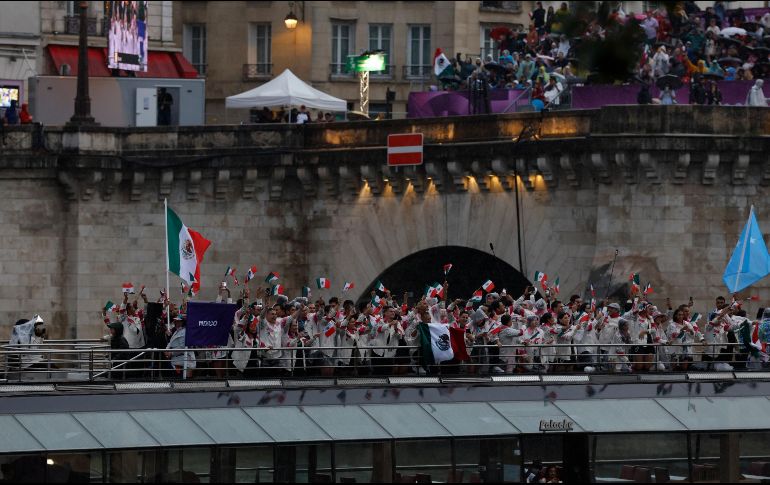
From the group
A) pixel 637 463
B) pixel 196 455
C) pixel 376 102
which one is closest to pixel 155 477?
pixel 196 455

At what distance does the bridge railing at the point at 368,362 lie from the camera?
144ft

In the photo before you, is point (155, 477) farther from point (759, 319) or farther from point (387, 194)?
point (387, 194)

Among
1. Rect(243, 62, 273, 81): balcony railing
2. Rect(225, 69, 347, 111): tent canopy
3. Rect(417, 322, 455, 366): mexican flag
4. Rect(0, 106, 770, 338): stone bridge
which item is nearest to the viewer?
Rect(417, 322, 455, 366): mexican flag

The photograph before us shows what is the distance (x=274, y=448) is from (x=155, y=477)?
2.21 meters

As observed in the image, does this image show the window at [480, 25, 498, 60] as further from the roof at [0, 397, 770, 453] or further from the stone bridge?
the roof at [0, 397, 770, 453]

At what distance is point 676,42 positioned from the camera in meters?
62.3

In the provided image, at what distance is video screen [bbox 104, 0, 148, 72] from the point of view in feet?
231

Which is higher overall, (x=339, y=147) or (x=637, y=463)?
(x=339, y=147)

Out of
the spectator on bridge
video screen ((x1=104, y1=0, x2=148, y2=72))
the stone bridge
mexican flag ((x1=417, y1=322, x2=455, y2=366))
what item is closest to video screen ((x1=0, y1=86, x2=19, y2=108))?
video screen ((x1=104, y1=0, x2=148, y2=72))

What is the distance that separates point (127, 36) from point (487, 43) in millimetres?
14149

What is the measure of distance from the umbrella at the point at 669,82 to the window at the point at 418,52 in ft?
74.9

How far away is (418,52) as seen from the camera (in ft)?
266

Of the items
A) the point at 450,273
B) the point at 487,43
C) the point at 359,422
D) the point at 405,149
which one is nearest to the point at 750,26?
the point at 405,149

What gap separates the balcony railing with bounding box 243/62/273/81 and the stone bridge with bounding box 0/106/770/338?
15731 mm
